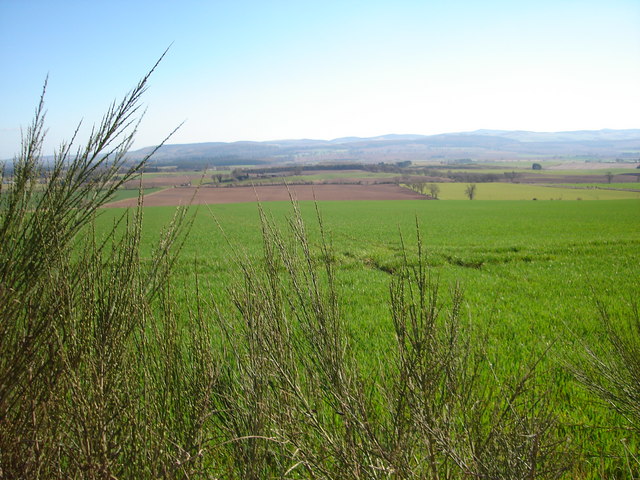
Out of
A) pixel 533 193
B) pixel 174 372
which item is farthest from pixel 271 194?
pixel 174 372

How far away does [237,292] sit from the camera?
A: 1802mm

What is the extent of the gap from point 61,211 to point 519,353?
19.9 ft

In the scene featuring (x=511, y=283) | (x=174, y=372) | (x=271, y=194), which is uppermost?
(x=174, y=372)

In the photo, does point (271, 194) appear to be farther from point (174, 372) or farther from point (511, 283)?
point (174, 372)

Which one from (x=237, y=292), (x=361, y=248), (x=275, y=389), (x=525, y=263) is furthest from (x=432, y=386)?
(x=361, y=248)

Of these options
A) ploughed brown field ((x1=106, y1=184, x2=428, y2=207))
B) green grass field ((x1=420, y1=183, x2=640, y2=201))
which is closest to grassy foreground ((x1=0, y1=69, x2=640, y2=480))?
ploughed brown field ((x1=106, y1=184, x2=428, y2=207))

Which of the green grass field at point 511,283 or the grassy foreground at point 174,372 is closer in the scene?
the grassy foreground at point 174,372

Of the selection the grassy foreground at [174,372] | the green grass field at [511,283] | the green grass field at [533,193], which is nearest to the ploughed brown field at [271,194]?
the green grass field at [533,193]

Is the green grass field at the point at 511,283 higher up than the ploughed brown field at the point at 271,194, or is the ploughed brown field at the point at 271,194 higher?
the ploughed brown field at the point at 271,194

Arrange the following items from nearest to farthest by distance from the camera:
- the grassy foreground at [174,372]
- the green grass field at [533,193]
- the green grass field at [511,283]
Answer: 1. the grassy foreground at [174,372]
2. the green grass field at [511,283]
3. the green grass field at [533,193]

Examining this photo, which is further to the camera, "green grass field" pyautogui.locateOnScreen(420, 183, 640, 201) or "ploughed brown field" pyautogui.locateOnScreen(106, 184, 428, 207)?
"green grass field" pyautogui.locateOnScreen(420, 183, 640, 201)

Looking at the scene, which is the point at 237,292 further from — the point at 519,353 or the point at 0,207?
the point at 519,353

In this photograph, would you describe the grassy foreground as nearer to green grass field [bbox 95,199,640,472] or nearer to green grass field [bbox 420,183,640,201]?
green grass field [bbox 95,199,640,472]

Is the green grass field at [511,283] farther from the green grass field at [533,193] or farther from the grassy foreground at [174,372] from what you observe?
the green grass field at [533,193]
